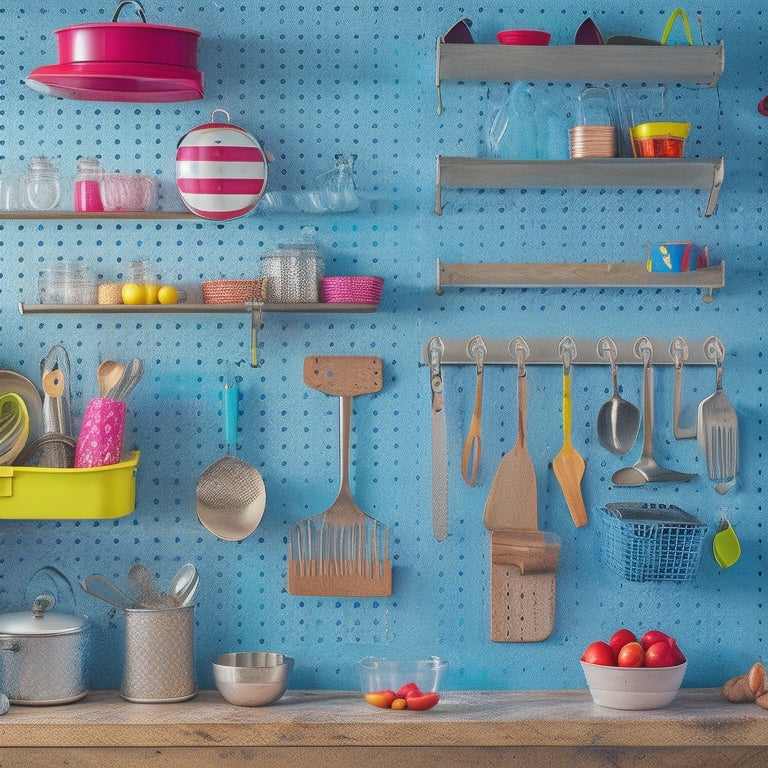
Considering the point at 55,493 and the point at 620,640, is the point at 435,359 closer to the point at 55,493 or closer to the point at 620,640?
the point at 620,640

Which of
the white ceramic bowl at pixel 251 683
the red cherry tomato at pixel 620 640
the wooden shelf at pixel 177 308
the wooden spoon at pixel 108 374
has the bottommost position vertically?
the white ceramic bowl at pixel 251 683

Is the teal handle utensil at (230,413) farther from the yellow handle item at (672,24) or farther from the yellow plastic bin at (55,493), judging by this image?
the yellow handle item at (672,24)

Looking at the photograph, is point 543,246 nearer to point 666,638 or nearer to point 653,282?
point 653,282

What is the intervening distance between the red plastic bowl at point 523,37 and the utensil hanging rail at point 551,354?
0.61 metres

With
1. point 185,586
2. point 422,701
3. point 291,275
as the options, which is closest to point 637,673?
point 422,701

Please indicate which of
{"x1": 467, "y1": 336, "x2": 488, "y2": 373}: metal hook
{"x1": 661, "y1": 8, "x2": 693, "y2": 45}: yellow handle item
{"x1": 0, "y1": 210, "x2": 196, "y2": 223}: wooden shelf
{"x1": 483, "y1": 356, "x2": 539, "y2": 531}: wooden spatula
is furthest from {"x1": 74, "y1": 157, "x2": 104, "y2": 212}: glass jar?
{"x1": 661, "y1": 8, "x2": 693, "y2": 45}: yellow handle item

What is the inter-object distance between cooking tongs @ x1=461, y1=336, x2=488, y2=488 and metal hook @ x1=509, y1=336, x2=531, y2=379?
0.06 meters

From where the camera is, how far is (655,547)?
2.17 meters

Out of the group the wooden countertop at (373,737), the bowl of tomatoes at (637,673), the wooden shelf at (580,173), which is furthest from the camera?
the wooden shelf at (580,173)

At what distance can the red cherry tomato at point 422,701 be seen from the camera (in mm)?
2100

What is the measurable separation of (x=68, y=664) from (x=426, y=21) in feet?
5.01

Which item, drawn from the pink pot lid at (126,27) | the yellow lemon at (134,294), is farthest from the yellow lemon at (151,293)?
the pink pot lid at (126,27)

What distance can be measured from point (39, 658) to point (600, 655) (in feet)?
3.61

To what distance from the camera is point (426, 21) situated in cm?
234
